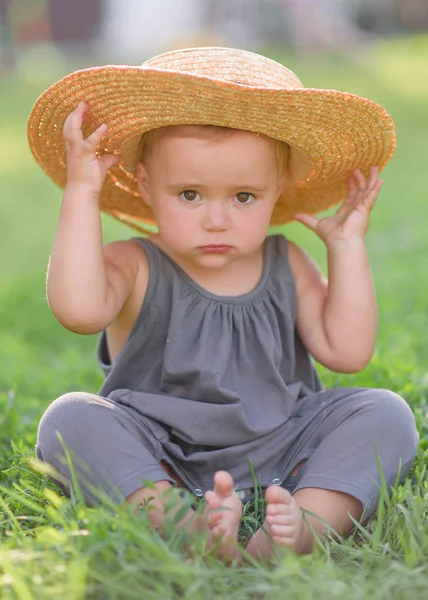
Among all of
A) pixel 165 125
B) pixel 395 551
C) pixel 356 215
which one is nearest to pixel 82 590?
pixel 395 551

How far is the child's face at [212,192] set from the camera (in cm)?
260

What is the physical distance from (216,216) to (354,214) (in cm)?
55

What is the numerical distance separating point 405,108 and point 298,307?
36.9 feet


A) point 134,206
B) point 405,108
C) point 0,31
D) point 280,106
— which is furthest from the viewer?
point 0,31

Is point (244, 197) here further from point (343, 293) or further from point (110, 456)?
point (110, 456)

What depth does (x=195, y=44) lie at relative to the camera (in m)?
18.6

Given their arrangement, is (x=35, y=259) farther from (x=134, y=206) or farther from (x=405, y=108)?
(x=405, y=108)

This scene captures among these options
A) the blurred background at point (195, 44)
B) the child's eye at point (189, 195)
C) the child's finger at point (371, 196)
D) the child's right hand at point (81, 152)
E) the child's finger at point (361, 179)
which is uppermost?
the child's right hand at point (81, 152)

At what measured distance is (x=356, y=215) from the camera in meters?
2.95

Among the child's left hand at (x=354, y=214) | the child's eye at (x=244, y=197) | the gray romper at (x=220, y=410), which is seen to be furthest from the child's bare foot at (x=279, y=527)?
the child's left hand at (x=354, y=214)

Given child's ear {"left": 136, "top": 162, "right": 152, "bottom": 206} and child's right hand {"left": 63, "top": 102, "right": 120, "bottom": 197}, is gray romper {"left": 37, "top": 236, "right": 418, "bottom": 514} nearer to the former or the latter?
child's ear {"left": 136, "top": 162, "right": 152, "bottom": 206}

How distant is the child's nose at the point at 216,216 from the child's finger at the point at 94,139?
13.9 inches

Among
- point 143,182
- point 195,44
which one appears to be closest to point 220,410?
point 143,182

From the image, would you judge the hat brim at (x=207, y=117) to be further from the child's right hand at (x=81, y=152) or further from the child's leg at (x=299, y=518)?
the child's leg at (x=299, y=518)
